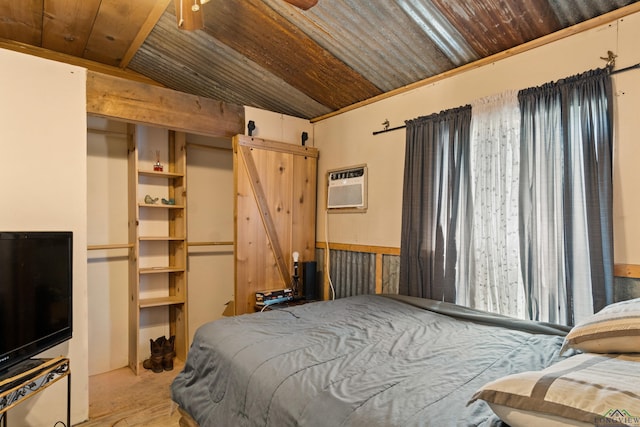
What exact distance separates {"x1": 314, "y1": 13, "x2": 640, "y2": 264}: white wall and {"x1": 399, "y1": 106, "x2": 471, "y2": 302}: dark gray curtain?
0.50 ft

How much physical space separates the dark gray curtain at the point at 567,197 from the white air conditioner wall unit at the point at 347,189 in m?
1.35

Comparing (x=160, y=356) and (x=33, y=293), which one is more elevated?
(x=33, y=293)

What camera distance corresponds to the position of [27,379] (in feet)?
5.48

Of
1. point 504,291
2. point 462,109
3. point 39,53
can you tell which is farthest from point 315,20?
point 39,53

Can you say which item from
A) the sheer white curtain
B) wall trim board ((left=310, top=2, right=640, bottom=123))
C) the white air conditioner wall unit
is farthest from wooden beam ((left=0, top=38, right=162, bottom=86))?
the sheer white curtain

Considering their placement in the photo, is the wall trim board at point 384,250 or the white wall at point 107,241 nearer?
the wall trim board at point 384,250

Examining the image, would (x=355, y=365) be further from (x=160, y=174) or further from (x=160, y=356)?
(x=160, y=174)

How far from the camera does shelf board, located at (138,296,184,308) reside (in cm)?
322

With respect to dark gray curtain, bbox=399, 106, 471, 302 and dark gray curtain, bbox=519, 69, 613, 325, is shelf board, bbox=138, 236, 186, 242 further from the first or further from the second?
dark gray curtain, bbox=519, 69, 613, 325

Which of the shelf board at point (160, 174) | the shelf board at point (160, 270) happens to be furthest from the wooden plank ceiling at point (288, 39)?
the shelf board at point (160, 270)

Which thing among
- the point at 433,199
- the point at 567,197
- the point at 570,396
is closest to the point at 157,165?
the point at 433,199

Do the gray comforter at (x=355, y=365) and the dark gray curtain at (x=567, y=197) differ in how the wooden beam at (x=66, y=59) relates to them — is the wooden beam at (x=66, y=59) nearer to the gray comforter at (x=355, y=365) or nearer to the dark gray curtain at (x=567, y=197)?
the gray comforter at (x=355, y=365)

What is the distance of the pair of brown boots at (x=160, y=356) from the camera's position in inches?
125

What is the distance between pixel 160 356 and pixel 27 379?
1.63 m
